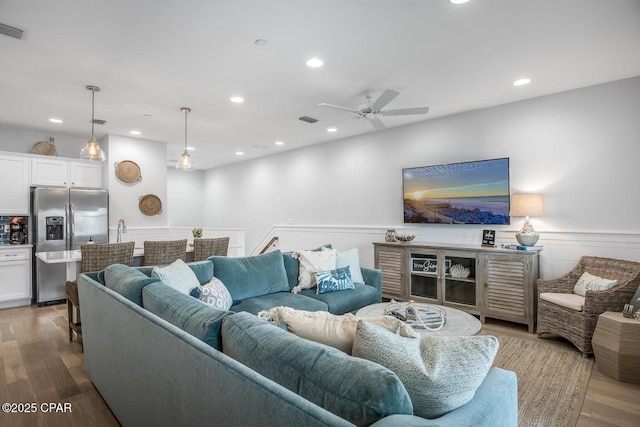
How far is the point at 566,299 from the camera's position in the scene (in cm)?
333

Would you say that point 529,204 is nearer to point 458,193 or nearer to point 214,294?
point 458,193

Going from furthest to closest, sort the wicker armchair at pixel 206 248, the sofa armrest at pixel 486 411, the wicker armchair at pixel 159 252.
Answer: the wicker armchair at pixel 206 248 → the wicker armchair at pixel 159 252 → the sofa armrest at pixel 486 411

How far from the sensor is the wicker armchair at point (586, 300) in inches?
120

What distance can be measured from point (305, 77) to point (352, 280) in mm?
2224

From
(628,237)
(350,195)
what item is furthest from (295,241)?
(628,237)

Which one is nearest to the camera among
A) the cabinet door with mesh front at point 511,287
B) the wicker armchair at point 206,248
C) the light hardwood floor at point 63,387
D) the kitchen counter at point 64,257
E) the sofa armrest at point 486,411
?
the sofa armrest at point 486,411

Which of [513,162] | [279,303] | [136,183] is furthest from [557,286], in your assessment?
[136,183]

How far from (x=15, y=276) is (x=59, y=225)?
863 mm

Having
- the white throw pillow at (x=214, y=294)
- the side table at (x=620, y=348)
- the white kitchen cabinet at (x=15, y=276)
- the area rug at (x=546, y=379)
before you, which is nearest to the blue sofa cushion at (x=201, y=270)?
the white throw pillow at (x=214, y=294)

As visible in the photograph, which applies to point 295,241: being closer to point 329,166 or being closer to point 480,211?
point 329,166

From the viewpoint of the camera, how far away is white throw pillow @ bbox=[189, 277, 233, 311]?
102 inches

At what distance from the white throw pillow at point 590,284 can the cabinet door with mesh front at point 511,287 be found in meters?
0.43

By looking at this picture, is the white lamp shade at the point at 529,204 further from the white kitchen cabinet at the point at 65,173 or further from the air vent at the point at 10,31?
the white kitchen cabinet at the point at 65,173

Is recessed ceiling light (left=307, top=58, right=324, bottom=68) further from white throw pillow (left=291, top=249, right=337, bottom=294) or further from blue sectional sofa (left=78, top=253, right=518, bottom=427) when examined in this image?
blue sectional sofa (left=78, top=253, right=518, bottom=427)
